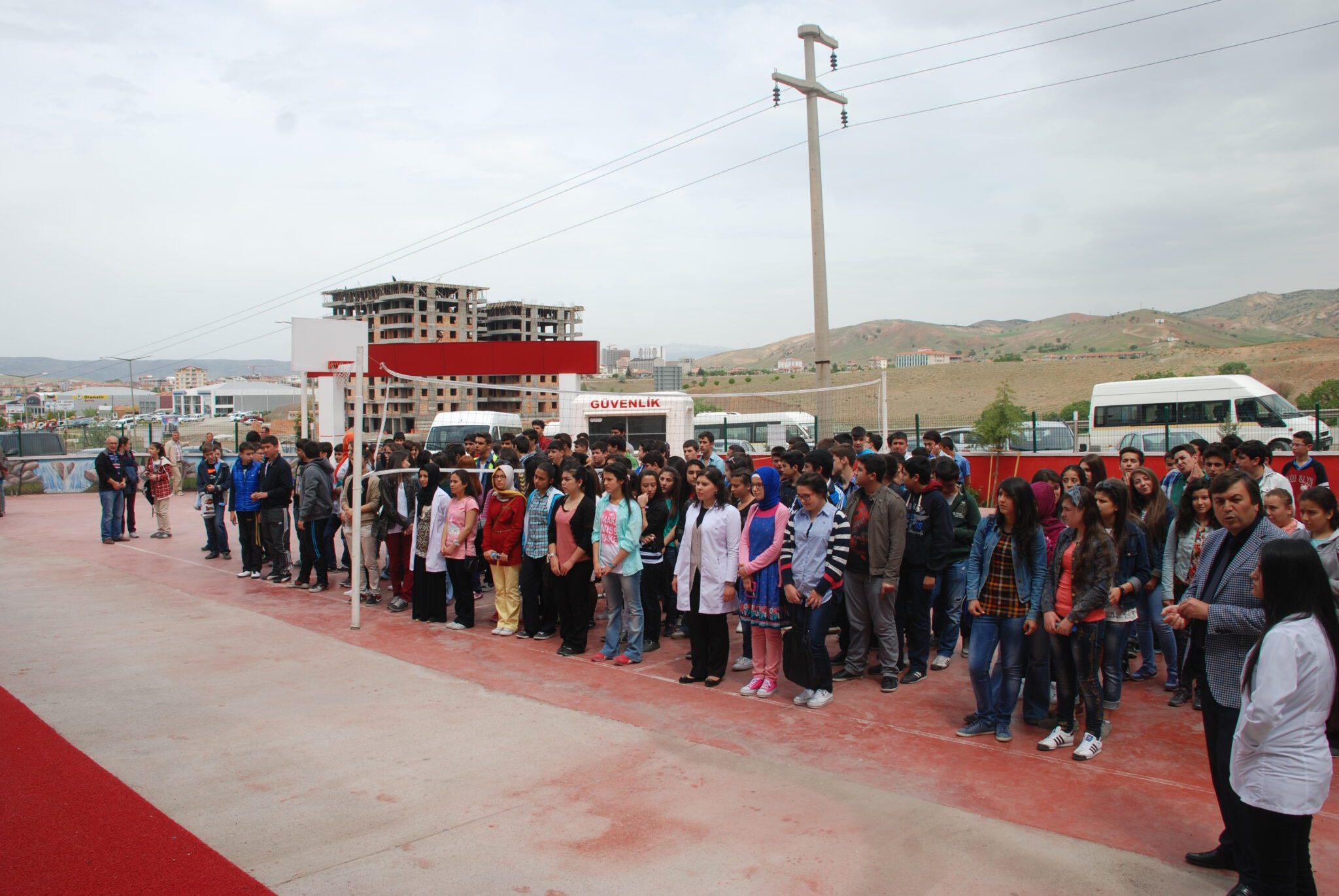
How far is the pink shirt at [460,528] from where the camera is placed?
902 cm

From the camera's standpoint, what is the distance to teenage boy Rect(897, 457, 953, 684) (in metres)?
7.21

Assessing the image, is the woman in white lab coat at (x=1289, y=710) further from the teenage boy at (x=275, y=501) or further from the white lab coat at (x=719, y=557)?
the teenage boy at (x=275, y=501)

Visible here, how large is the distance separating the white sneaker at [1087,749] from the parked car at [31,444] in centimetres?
2868

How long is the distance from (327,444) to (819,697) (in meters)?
7.76

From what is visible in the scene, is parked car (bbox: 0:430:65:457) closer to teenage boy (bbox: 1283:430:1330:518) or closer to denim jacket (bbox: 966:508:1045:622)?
denim jacket (bbox: 966:508:1045:622)

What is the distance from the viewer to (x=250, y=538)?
11961 mm

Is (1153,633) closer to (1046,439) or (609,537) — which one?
(609,537)

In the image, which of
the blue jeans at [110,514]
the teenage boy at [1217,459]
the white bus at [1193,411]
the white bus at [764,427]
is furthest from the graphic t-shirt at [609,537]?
the white bus at [1193,411]

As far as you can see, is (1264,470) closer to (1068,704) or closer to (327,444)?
A: (1068,704)

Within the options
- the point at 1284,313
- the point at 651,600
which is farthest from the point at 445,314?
the point at 1284,313

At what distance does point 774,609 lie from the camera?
6695 mm

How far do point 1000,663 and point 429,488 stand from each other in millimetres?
6169

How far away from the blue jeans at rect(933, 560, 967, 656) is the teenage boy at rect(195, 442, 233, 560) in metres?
10.7

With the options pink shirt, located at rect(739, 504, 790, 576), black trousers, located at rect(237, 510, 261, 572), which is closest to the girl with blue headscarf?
pink shirt, located at rect(739, 504, 790, 576)
